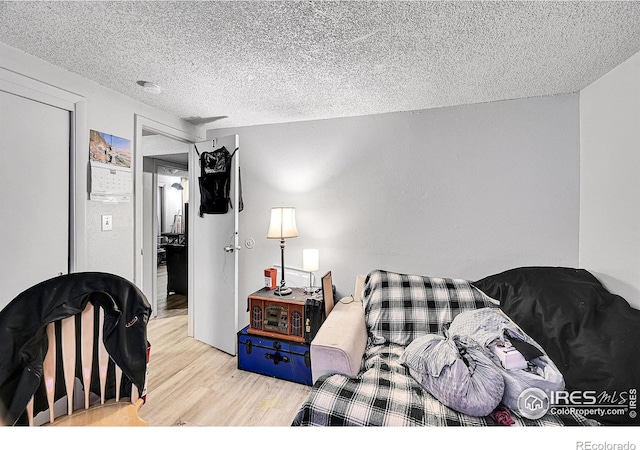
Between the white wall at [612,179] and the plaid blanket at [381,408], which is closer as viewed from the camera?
the plaid blanket at [381,408]

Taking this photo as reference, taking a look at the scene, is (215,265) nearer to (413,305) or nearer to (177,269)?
(413,305)

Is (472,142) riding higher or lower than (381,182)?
higher

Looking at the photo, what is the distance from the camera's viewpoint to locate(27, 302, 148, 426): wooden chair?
3.55 feet

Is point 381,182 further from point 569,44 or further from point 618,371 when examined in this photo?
point 618,371

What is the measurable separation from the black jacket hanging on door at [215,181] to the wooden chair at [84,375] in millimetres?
1512

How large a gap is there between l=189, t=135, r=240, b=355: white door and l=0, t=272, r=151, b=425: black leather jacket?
4.26 ft

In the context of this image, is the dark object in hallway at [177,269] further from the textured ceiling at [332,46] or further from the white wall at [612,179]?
the white wall at [612,179]

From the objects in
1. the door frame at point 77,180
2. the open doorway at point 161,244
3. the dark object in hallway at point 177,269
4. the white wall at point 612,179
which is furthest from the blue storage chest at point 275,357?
the dark object in hallway at point 177,269

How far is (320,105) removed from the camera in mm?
2287

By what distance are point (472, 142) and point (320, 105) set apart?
1.30m

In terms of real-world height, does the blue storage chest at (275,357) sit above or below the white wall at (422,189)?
→ below

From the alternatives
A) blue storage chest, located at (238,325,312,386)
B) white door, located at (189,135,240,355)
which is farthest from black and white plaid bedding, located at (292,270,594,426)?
Answer: white door, located at (189,135,240,355)

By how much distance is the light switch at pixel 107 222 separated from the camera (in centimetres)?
199

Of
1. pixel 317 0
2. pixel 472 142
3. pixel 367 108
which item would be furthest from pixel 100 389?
pixel 472 142
